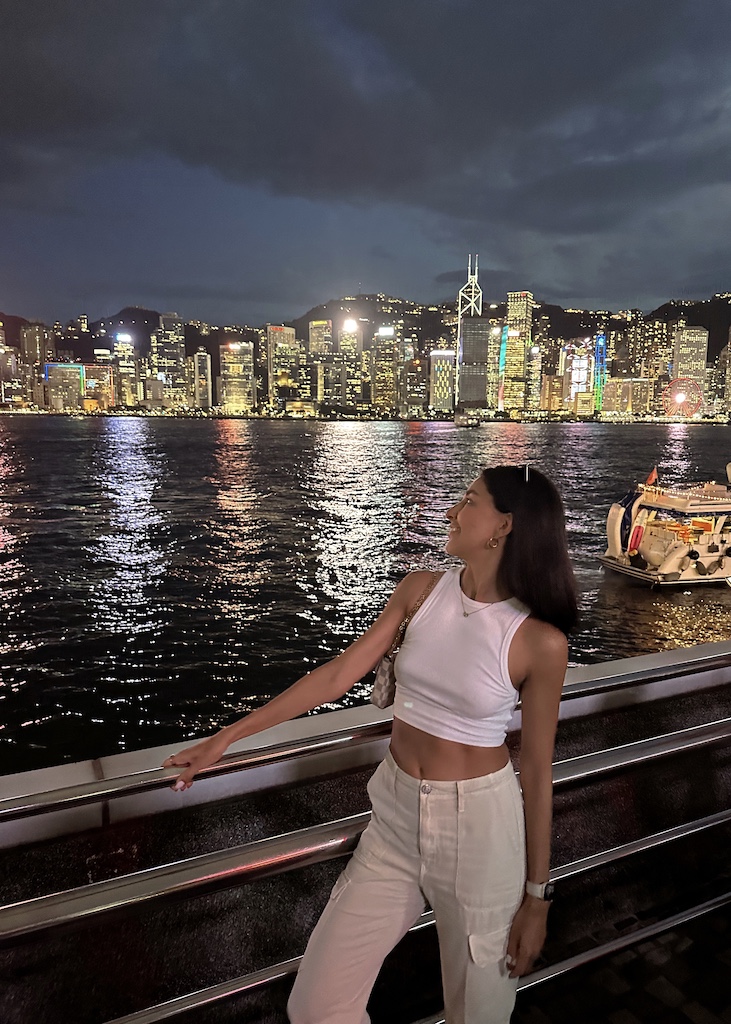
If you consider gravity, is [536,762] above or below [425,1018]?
above

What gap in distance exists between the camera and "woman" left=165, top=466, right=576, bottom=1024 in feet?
4.01

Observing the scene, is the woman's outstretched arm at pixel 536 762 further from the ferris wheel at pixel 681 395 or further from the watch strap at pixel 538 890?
the ferris wheel at pixel 681 395

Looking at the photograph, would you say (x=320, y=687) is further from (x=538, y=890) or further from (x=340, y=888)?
(x=538, y=890)

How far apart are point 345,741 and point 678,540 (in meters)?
21.6

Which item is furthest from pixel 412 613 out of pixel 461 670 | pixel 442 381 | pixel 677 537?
pixel 442 381

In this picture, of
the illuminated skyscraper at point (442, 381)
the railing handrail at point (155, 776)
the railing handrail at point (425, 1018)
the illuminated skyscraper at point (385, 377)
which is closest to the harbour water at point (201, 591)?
the railing handrail at point (425, 1018)

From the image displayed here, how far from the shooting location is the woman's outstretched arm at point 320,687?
1338 mm

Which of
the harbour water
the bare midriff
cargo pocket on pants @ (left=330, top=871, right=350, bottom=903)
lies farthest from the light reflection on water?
the bare midriff

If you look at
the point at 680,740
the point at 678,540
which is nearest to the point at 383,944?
the point at 680,740

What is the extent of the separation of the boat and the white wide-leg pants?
20.6 meters

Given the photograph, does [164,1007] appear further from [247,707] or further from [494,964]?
[247,707]

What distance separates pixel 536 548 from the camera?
129cm

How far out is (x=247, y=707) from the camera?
38.8ft

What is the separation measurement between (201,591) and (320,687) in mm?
18546
